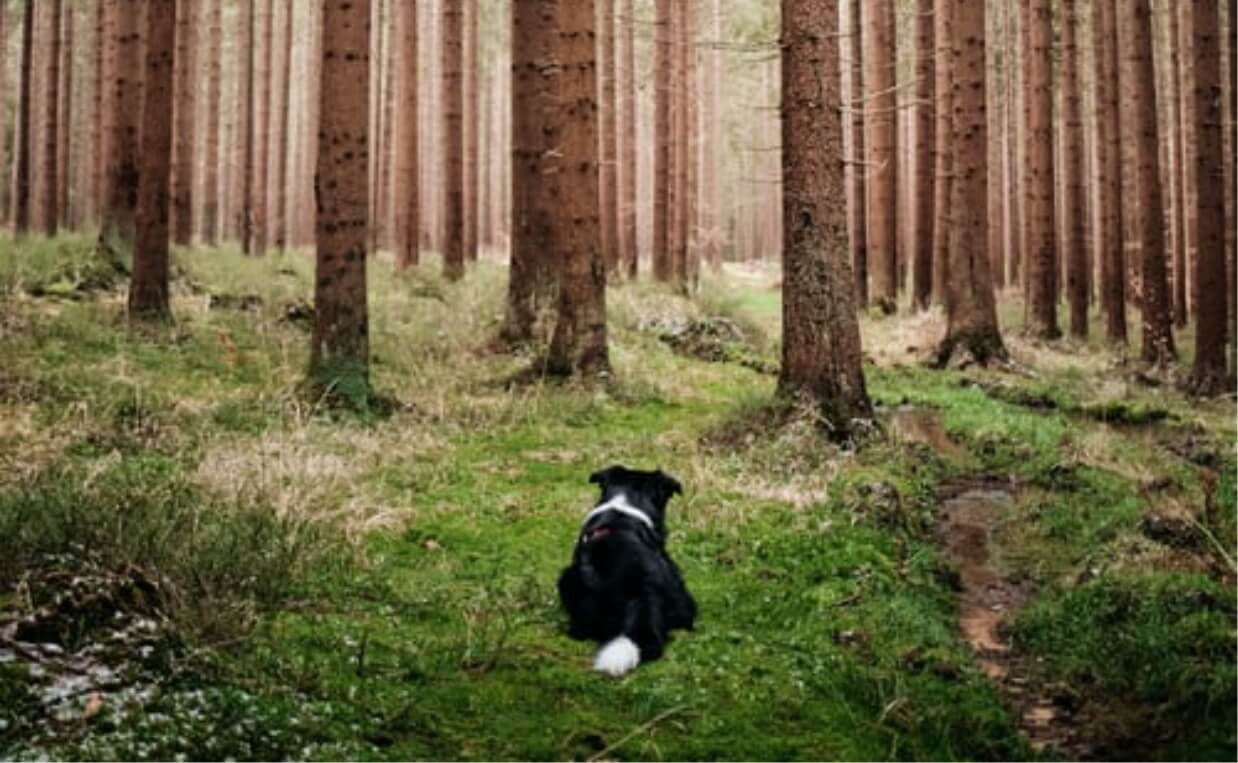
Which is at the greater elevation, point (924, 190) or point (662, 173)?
point (662, 173)

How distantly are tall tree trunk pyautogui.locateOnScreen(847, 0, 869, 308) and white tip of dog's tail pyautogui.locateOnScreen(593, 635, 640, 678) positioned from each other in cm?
1719

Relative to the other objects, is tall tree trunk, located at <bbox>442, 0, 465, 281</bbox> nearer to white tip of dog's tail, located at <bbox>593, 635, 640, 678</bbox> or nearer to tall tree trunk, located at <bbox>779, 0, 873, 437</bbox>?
tall tree trunk, located at <bbox>779, 0, 873, 437</bbox>

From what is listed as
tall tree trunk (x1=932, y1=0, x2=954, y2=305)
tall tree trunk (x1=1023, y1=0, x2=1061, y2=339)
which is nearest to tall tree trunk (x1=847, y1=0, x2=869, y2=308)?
tall tree trunk (x1=932, y1=0, x2=954, y2=305)

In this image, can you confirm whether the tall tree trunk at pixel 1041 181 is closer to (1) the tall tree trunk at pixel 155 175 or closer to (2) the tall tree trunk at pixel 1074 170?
(2) the tall tree trunk at pixel 1074 170

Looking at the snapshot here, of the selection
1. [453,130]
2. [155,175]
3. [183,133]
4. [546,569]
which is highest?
[183,133]

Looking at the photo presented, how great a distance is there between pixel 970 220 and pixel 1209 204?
3096mm

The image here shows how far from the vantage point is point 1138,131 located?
633 inches

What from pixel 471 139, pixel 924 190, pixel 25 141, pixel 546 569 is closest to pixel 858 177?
pixel 924 190

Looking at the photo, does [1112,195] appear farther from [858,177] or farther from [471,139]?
[471,139]

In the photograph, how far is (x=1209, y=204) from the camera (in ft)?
45.5

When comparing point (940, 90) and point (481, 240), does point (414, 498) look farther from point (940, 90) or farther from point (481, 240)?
point (481, 240)

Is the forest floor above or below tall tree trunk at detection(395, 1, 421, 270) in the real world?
below

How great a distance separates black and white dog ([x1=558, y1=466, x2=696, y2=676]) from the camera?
489cm

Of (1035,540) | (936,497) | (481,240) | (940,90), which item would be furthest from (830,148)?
(481,240)
